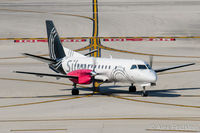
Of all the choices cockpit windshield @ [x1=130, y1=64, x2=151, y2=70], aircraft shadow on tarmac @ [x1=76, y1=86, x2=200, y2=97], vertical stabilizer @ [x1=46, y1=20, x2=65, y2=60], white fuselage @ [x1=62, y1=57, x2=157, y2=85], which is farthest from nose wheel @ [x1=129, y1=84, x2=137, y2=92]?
vertical stabilizer @ [x1=46, y1=20, x2=65, y2=60]

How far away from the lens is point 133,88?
132 ft

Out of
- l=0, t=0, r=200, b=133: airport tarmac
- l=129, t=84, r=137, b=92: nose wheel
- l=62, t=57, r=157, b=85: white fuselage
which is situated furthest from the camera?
l=129, t=84, r=137, b=92: nose wheel

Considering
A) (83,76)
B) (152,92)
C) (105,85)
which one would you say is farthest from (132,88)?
(105,85)

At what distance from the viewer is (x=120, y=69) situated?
3825 centimetres

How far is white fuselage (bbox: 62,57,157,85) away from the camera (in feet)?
121

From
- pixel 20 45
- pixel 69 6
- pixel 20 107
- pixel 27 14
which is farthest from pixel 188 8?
pixel 20 107

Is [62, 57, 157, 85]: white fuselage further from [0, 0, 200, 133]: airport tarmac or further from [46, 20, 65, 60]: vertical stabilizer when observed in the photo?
[46, 20, 65, 60]: vertical stabilizer

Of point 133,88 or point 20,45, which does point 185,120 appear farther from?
point 20,45

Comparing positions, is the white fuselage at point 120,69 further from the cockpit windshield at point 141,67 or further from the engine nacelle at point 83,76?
the engine nacelle at point 83,76

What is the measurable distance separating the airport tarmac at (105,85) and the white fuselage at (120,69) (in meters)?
1.46

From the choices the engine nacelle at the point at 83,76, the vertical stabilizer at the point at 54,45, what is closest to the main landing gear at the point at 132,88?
the engine nacelle at the point at 83,76

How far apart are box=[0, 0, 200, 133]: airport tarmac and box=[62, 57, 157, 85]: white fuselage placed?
1.46 meters

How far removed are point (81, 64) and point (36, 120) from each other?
11.9 m

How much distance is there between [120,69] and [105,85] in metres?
6.64
